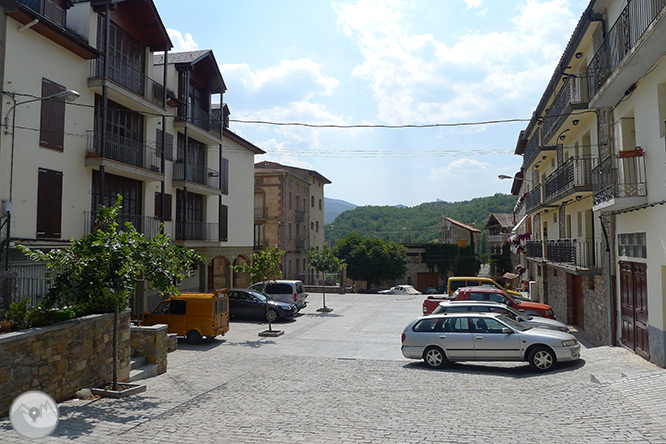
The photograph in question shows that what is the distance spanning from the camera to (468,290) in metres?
21.5

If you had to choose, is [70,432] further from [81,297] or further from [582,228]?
[582,228]

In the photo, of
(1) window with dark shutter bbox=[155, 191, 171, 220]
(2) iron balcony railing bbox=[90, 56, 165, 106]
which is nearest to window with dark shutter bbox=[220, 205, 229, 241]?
(1) window with dark shutter bbox=[155, 191, 171, 220]

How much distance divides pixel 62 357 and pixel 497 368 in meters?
10.0

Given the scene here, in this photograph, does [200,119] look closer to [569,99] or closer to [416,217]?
[569,99]

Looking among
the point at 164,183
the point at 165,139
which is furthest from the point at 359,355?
the point at 165,139

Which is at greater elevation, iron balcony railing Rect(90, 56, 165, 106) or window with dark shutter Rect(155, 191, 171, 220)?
iron balcony railing Rect(90, 56, 165, 106)

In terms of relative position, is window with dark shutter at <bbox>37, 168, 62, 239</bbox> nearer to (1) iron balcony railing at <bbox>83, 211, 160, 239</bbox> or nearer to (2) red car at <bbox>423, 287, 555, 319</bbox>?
(1) iron balcony railing at <bbox>83, 211, 160, 239</bbox>

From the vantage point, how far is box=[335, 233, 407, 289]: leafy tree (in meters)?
55.3

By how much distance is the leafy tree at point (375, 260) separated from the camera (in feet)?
182

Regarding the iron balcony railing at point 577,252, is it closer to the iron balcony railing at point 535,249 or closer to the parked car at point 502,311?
the parked car at point 502,311

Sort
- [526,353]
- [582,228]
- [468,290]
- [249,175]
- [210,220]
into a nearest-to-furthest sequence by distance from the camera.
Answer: [526,353] → [582,228] → [468,290] → [210,220] → [249,175]

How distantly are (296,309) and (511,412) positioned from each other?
1708 cm

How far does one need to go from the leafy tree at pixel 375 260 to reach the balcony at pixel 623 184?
41757 millimetres

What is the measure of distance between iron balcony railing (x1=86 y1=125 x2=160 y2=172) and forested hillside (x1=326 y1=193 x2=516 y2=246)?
76311 millimetres
